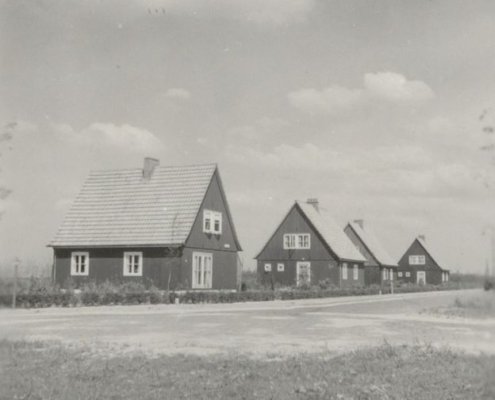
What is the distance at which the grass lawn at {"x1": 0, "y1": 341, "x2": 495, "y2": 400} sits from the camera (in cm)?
846

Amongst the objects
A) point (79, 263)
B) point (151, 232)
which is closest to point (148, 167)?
point (151, 232)

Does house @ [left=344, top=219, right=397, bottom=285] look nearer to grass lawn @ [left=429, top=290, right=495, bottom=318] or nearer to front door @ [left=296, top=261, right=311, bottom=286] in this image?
front door @ [left=296, top=261, right=311, bottom=286]

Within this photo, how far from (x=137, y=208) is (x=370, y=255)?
3784 centimetres

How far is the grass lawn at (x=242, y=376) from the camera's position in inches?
333

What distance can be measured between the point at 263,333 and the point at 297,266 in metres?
37.7

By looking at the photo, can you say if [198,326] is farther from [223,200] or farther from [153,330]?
[223,200]

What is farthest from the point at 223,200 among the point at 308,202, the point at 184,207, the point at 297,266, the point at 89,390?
the point at 89,390

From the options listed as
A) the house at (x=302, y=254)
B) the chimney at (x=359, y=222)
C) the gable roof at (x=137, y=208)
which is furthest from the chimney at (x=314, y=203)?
the gable roof at (x=137, y=208)

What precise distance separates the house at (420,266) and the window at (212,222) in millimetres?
52283

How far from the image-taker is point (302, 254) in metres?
53.5

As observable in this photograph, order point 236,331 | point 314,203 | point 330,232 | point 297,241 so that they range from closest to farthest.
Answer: point 236,331 → point 297,241 → point 330,232 → point 314,203

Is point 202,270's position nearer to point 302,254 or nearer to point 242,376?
point 302,254

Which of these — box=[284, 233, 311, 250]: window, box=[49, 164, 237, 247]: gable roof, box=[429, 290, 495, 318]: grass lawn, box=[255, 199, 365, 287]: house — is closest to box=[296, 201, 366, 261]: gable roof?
box=[255, 199, 365, 287]: house

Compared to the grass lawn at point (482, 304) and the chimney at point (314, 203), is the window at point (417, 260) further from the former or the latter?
the grass lawn at point (482, 304)
